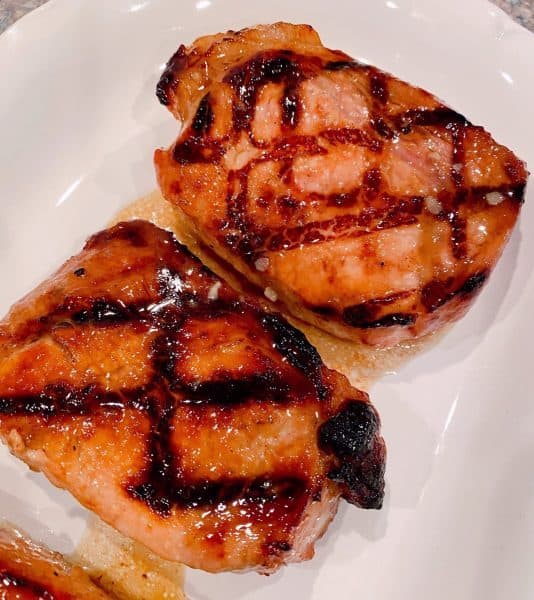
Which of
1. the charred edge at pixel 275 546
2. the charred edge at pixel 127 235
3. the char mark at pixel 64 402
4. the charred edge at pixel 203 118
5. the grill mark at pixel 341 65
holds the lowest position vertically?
the charred edge at pixel 275 546

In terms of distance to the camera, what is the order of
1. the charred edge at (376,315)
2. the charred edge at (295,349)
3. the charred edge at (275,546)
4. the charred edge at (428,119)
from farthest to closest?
1. the charred edge at (428,119)
2. the charred edge at (376,315)
3. the charred edge at (295,349)
4. the charred edge at (275,546)

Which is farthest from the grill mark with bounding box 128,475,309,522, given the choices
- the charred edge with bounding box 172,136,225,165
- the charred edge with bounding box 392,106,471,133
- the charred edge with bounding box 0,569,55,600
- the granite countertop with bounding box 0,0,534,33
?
the granite countertop with bounding box 0,0,534,33

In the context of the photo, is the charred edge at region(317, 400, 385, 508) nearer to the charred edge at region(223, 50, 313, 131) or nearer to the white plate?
the white plate

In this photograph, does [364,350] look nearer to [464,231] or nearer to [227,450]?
[464,231]

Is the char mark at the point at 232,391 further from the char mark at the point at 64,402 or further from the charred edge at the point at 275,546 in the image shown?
the charred edge at the point at 275,546

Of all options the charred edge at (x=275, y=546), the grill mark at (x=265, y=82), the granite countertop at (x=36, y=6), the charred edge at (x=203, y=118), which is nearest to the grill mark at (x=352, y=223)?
the grill mark at (x=265, y=82)
